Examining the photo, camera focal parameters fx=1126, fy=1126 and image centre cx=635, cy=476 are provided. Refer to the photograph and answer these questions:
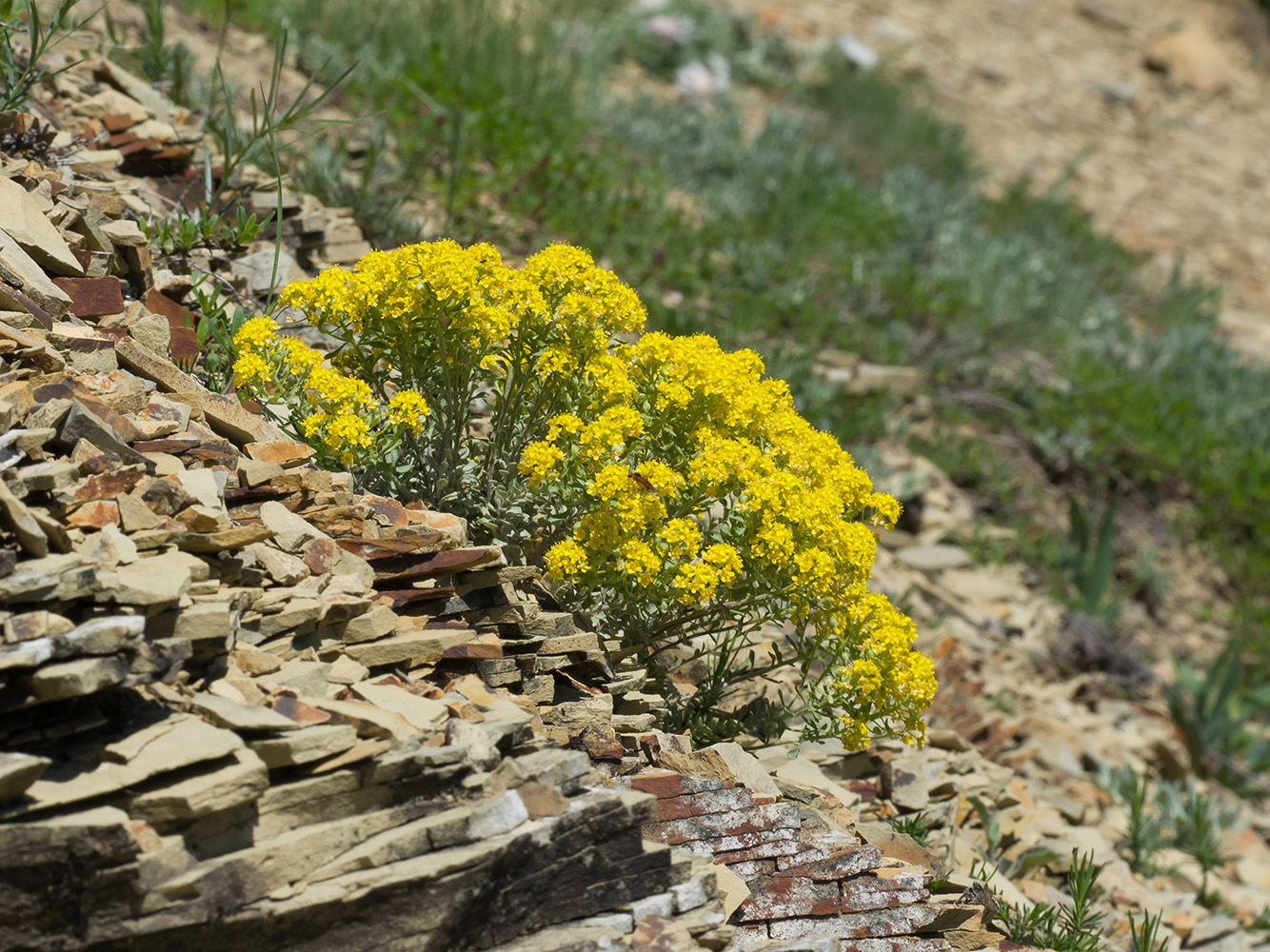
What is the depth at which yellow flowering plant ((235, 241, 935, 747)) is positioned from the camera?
10.7 ft

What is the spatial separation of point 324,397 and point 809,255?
5.42m

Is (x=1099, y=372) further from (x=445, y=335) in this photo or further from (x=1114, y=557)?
(x=445, y=335)

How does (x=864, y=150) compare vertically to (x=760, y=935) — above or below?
above

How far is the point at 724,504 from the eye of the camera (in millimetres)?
3488

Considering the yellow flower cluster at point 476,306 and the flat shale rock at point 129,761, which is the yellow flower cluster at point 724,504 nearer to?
the yellow flower cluster at point 476,306

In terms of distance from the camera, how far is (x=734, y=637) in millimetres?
3717

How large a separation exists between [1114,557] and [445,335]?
5.85 meters

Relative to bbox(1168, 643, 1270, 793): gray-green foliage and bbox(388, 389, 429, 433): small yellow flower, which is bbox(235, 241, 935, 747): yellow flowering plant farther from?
bbox(1168, 643, 1270, 793): gray-green foliage

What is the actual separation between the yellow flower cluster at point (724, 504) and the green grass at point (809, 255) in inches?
106

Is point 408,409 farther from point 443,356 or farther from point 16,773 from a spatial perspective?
point 16,773

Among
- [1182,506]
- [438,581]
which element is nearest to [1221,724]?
[1182,506]

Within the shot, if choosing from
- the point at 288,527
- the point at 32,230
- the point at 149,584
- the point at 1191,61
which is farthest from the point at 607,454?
the point at 1191,61

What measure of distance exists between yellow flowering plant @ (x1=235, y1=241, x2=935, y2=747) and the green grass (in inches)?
94.4

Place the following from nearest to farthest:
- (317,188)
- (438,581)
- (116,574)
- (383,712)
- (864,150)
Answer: (116,574) → (383,712) → (438,581) → (317,188) → (864,150)
